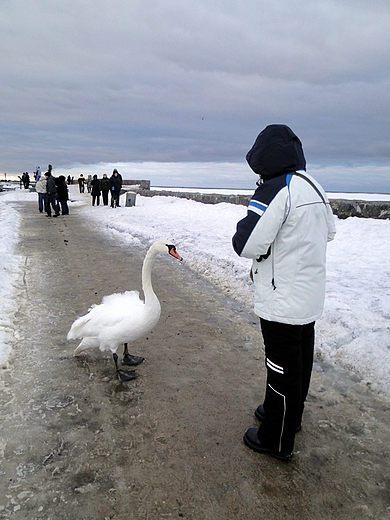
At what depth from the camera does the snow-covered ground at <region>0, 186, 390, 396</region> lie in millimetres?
4301

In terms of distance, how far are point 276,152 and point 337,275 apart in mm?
5142

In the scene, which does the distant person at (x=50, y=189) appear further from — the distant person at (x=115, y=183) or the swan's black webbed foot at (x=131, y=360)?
the swan's black webbed foot at (x=131, y=360)

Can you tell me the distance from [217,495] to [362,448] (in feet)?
4.03

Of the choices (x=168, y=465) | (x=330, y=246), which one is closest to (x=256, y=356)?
(x=168, y=465)

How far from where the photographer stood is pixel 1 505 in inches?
93.9

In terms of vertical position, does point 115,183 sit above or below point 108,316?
above

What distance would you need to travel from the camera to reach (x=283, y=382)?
2.73 metres

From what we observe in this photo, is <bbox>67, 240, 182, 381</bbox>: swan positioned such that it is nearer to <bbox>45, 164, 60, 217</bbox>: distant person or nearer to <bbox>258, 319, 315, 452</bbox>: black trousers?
<bbox>258, 319, 315, 452</bbox>: black trousers

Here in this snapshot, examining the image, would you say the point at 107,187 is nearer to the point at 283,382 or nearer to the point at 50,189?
the point at 50,189

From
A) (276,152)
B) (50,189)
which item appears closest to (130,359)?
(276,152)

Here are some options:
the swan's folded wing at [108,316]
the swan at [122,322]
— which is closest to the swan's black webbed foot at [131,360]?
the swan at [122,322]

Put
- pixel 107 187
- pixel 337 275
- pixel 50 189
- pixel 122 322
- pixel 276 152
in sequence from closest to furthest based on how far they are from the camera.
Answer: pixel 276 152
pixel 122 322
pixel 337 275
pixel 50 189
pixel 107 187

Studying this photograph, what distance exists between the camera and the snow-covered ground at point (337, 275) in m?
4.30

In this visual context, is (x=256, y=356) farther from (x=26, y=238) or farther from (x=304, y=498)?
(x=26, y=238)
